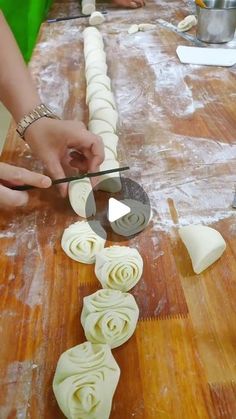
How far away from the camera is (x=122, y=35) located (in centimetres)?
265

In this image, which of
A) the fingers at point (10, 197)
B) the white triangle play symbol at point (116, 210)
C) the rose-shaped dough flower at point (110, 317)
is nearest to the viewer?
the rose-shaped dough flower at point (110, 317)

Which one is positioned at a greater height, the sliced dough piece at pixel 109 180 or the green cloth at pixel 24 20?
the green cloth at pixel 24 20

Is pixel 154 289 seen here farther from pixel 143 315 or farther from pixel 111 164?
pixel 111 164

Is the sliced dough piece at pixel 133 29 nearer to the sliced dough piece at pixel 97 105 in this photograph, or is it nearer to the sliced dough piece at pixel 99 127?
the sliced dough piece at pixel 97 105

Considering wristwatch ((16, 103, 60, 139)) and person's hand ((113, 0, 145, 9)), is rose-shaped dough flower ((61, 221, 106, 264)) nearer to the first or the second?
wristwatch ((16, 103, 60, 139))

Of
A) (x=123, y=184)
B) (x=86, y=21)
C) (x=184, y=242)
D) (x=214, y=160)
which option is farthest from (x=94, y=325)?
(x=86, y=21)

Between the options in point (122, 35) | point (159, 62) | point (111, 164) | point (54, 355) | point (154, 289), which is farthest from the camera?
point (122, 35)

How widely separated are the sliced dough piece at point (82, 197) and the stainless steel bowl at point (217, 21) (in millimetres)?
1535

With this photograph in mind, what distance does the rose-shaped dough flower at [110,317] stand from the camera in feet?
3.38

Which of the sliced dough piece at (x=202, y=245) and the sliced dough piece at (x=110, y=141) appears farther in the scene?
the sliced dough piece at (x=110, y=141)

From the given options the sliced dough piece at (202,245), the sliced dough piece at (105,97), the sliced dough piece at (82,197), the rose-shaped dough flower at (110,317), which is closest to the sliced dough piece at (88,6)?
the sliced dough piece at (105,97)

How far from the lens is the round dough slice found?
1346 millimetres

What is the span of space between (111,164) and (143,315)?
61 cm

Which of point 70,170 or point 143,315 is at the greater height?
point 70,170
